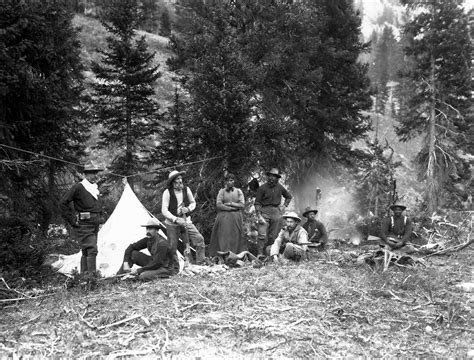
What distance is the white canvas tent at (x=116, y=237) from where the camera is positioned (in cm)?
855

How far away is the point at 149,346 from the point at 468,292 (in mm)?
4369

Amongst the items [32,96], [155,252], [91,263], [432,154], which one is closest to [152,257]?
[155,252]

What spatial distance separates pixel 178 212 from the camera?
8.29 metres

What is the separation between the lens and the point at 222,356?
4.15m

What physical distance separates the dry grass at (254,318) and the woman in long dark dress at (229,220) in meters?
2.39

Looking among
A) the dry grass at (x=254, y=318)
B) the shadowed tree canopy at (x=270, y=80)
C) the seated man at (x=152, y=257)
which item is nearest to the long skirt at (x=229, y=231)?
the seated man at (x=152, y=257)

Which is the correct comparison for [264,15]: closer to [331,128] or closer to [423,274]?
[331,128]

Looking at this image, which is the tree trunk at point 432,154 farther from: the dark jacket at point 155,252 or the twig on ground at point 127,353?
the twig on ground at point 127,353

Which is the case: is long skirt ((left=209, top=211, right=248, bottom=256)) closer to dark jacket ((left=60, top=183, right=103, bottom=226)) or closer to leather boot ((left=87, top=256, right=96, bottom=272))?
dark jacket ((left=60, top=183, right=103, bottom=226))

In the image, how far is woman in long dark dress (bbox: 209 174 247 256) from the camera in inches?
360

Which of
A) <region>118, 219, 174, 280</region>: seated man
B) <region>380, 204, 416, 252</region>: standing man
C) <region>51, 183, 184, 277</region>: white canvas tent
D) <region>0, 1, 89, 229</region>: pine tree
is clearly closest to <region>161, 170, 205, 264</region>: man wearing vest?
<region>51, 183, 184, 277</region>: white canvas tent

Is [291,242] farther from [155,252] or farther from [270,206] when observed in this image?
[155,252]

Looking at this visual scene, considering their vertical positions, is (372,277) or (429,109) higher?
(429,109)

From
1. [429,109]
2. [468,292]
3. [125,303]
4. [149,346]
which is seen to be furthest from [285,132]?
[429,109]
